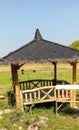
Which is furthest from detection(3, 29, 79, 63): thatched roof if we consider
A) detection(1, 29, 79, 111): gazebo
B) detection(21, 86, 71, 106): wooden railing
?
detection(21, 86, 71, 106): wooden railing

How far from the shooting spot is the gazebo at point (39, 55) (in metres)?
15.2

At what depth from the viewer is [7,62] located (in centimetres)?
1513

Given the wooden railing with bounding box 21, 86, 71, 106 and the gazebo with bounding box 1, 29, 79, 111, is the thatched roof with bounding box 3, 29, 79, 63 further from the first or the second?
the wooden railing with bounding box 21, 86, 71, 106

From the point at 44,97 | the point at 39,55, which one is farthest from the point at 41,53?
the point at 44,97

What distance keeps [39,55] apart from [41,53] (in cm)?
32

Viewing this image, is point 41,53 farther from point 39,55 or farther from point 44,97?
point 44,97

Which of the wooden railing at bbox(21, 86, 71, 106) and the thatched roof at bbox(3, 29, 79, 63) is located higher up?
the thatched roof at bbox(3, 29, 79, 63)

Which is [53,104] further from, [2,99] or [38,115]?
[2,99]

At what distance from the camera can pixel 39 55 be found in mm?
15648

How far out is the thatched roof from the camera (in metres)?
15.3

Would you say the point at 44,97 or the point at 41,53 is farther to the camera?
the point at 41,53

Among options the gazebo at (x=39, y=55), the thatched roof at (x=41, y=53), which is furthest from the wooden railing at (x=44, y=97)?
the thatched roof at (x=41, y=53)

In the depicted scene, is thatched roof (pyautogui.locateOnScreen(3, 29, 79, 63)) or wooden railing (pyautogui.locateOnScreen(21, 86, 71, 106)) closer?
thatched roof (pyautogui.locateOnScreen(3, 29, 79, 63))

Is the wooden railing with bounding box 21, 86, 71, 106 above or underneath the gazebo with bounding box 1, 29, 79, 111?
underneath
